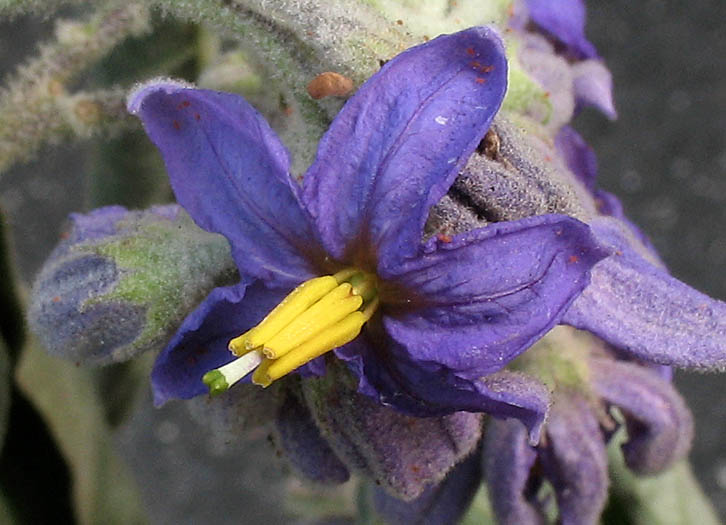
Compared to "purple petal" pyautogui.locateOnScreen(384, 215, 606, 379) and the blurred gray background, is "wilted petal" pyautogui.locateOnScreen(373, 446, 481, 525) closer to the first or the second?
"purple petal" pyautogui.locateOnScreen(384, 215, 606, 379)

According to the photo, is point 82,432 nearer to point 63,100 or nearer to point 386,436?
point 63,100

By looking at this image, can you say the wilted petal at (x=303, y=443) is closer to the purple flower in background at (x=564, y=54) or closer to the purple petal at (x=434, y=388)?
the purple petal at (x=434, y=388)

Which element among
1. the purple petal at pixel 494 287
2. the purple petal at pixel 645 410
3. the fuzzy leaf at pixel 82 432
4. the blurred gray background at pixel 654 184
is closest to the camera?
the purple petal at pixel 494 287

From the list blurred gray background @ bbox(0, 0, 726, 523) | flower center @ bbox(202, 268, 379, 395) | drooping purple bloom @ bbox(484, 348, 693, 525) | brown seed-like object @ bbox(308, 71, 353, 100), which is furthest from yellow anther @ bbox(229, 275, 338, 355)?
blurred gray background @ bbox(0, 0, 726, 523)

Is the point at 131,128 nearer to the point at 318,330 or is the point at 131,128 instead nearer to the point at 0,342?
the point at 0,342

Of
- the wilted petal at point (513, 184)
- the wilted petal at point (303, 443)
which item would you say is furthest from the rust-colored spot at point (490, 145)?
the wilted petal at point (303, 443)

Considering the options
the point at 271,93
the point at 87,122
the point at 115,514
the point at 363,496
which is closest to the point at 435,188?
the point at 271,93
